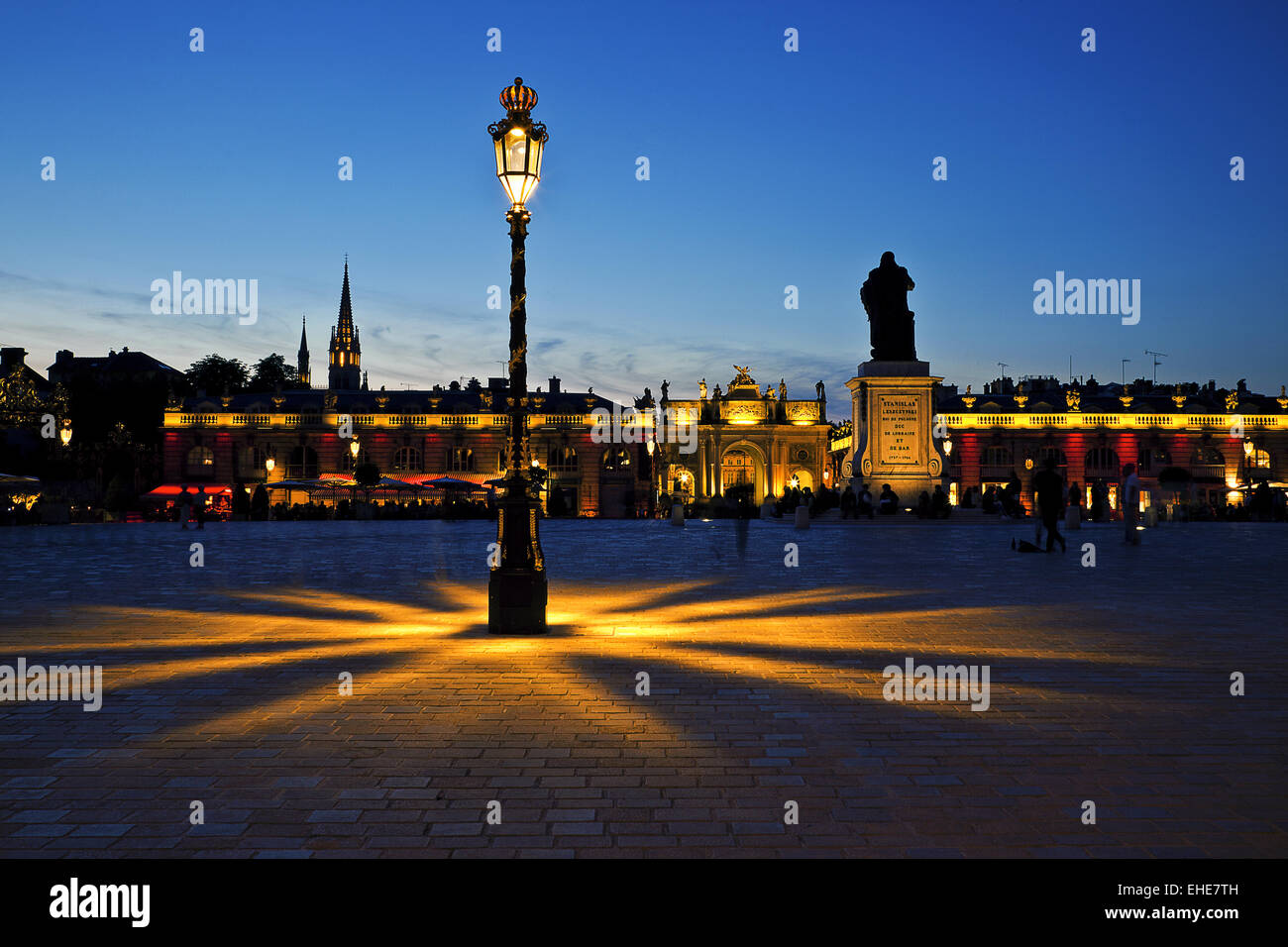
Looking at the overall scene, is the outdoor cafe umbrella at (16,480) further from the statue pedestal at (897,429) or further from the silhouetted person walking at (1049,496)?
the silhouetted person walking at (1049,496)

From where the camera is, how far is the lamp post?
9.13 m

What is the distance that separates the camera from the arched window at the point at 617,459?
7325cm

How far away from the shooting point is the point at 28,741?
532cm

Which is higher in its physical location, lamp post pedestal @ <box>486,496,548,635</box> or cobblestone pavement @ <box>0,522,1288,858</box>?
lamp post pedestal @ <box>486,496,548,635</box>

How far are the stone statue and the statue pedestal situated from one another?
2.71 feet

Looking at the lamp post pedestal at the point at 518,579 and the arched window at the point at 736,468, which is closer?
the lamp post pedestal at the point at 518,579

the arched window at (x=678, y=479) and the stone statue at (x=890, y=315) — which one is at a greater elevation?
the stone statue at (x=890, y=315)

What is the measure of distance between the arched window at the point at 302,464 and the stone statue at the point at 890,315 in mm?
50820

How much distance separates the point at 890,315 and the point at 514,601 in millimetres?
27218

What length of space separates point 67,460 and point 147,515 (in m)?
18.4

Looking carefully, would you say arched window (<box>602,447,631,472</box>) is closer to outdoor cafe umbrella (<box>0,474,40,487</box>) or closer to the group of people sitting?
the group of people sitting

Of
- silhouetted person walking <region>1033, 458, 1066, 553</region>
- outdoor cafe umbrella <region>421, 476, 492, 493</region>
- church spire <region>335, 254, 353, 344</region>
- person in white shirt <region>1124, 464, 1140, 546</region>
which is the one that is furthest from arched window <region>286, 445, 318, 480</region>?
church spire <region>335, 254, 353, 344</region>

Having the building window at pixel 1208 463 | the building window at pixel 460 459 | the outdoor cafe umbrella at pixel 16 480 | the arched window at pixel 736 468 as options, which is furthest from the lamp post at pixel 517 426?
the building window at pixel 1208 463
